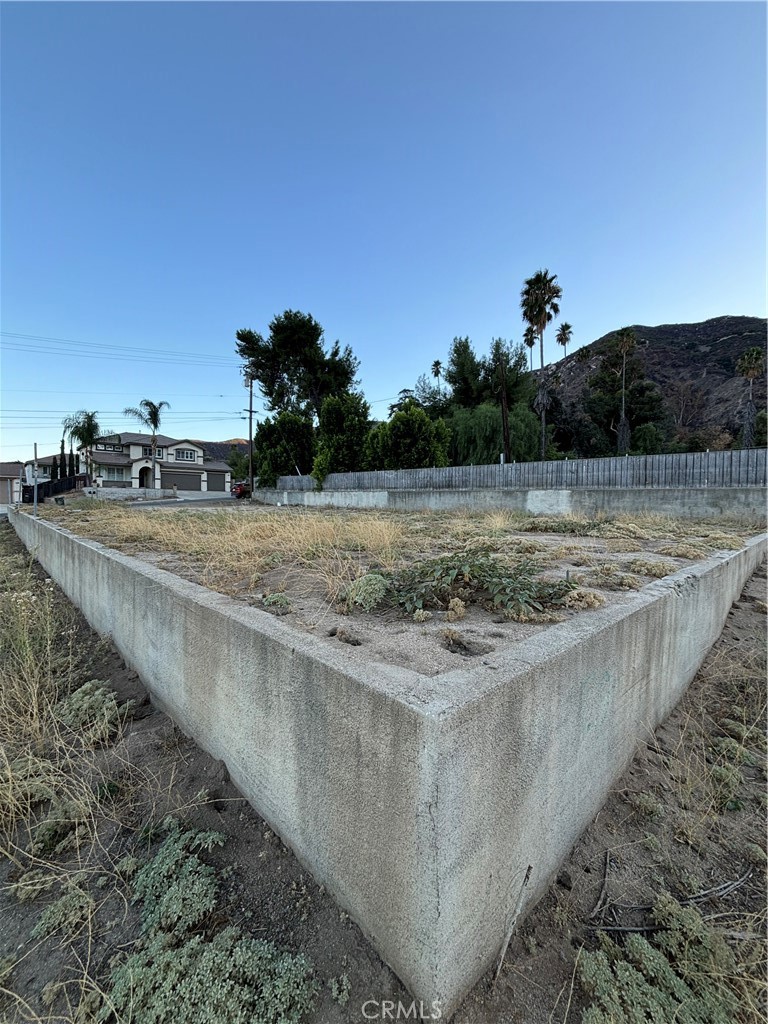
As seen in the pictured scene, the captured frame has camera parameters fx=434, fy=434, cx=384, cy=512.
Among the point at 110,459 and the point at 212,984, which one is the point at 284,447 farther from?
the point at 212,984

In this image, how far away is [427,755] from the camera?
111 cm

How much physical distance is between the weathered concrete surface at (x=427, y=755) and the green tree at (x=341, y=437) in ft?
69.4

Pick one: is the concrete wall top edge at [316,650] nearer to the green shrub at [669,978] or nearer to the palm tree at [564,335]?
the green shrub at [669,978]

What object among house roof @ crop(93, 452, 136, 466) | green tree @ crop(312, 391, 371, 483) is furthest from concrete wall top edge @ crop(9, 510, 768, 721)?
house roof @ crop(93, 452, 136, 466)

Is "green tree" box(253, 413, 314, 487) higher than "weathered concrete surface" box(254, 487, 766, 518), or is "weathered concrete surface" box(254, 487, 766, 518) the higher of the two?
"green tree" box(253, 413, 314, 487)

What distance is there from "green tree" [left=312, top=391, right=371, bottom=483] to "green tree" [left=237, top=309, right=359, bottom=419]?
10226 mm

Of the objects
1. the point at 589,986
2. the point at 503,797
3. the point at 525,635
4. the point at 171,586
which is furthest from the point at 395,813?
the point at 171,586

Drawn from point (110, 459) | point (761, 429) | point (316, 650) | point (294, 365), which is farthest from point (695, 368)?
point (316, 650)

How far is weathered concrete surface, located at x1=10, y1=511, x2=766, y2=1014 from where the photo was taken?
1.16 metres

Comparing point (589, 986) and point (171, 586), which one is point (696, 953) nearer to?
point (589, 986)

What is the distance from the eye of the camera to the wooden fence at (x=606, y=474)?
10.2 m

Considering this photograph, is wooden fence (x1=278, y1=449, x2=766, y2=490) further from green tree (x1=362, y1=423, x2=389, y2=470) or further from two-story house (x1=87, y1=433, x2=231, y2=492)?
two-story house (x1=87, y1=433, x2=231, y2=492)

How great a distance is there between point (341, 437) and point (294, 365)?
14.2 metres

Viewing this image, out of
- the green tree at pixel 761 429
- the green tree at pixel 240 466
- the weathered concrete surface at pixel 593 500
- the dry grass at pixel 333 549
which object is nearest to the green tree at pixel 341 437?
the weathered concrete surface at pixel 593 500
